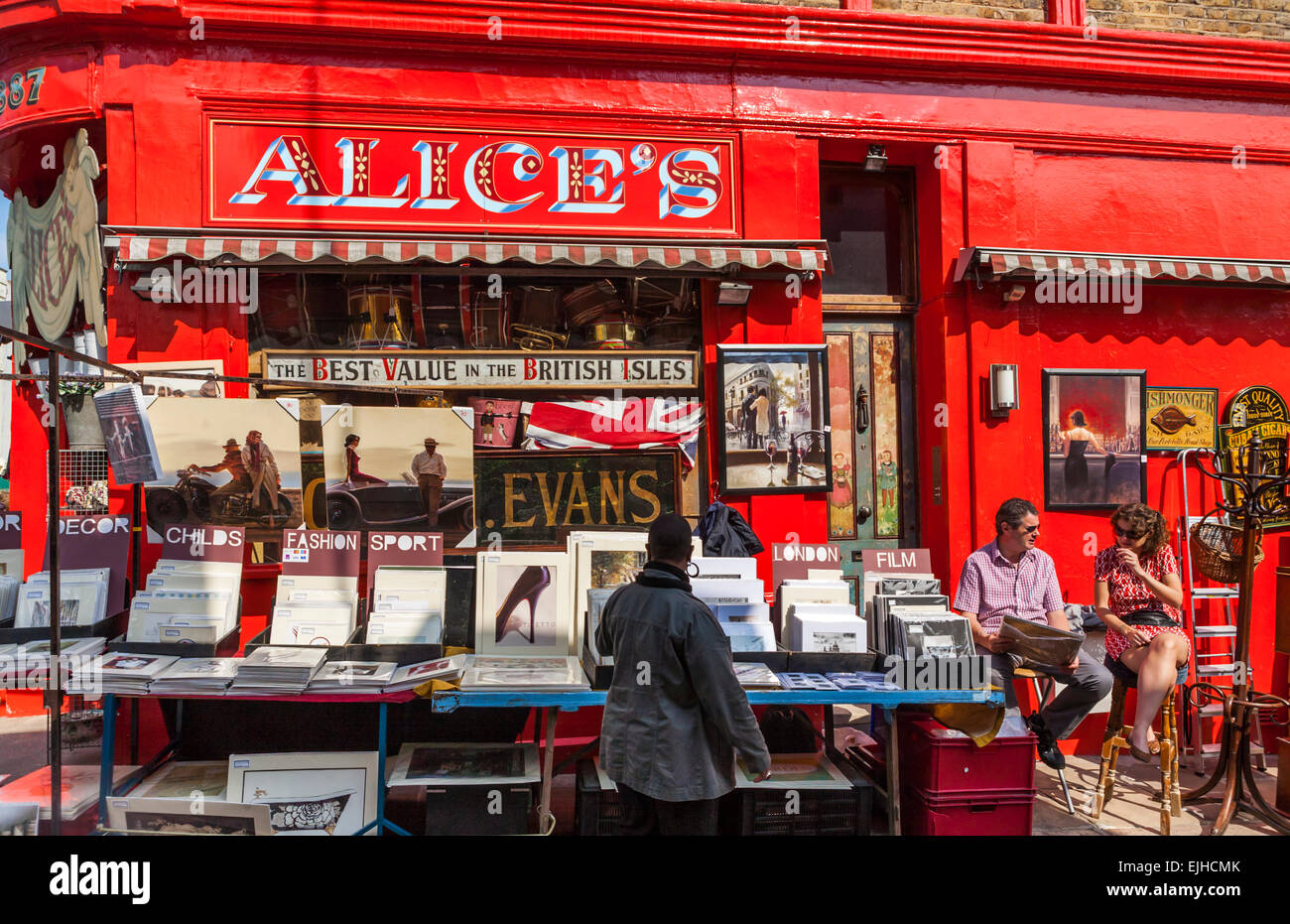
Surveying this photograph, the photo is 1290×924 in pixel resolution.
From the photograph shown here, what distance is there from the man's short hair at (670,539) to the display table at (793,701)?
3.41ft

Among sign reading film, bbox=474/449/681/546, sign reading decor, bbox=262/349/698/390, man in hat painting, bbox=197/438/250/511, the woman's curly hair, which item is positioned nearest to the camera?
man in hat painting, bbox=197/438/250/511

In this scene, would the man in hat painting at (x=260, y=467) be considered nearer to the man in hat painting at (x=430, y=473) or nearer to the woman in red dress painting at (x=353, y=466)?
the woman in red dress painting at (x=353, y=466)

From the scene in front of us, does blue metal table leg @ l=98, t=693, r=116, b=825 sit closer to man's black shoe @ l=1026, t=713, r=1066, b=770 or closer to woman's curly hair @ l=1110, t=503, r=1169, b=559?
man's black shoe @ l=1026, t=713, r=1066, b=770

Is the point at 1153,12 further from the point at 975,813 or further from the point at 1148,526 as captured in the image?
the point at 975,813

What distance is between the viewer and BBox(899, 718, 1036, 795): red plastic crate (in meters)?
4.46

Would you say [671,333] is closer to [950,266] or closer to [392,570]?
[950,266]

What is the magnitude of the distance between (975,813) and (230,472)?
484 cm

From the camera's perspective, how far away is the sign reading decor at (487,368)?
609 cm

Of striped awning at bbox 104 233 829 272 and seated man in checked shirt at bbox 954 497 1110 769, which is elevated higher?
striped awning at bbox 104 233 829 272

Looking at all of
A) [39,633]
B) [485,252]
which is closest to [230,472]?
[39,633]

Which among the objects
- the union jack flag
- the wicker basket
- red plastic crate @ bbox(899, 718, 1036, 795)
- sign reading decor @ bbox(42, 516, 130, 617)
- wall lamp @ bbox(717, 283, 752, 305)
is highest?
wall lamp @ bbox(717, 283, 752, 305)

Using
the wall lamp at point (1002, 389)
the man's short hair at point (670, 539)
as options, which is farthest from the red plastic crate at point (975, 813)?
the wall lamp at point (1002, 389)

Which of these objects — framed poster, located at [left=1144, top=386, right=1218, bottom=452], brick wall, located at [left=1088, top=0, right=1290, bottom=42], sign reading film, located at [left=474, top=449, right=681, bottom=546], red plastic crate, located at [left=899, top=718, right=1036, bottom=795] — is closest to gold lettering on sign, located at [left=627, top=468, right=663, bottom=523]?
sign reading film, located at [left=474, top=449, right=681, bottom=546]

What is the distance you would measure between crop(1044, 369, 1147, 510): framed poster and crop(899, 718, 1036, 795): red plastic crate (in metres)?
2.72
